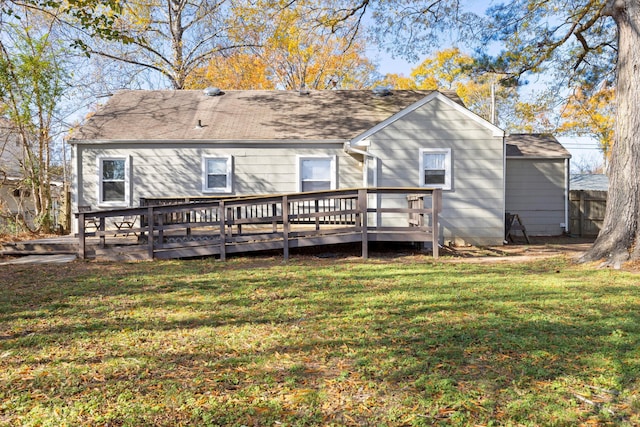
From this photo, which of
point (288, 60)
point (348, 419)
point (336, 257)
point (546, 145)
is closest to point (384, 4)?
point (336, 257)

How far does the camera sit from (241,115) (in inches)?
564

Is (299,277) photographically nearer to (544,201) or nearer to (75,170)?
(75,170)

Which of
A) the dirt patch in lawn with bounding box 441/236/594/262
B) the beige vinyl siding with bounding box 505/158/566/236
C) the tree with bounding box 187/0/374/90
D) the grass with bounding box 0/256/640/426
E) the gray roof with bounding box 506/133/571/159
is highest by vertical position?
the tree with bounding box 187/0/374/90

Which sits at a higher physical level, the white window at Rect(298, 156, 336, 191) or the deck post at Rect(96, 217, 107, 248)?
the white window at Rect(298, 156, 336, 191)

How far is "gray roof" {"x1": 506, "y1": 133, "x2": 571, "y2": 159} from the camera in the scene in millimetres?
15766

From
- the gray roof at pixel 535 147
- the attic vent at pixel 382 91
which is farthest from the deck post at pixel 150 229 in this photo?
the gray roof at pixel 535 147

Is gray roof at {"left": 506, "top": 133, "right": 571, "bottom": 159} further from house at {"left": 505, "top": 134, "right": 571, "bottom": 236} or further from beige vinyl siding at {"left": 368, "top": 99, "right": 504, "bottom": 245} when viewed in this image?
beige vinyl siding at {"left": 368, "top": 99, "right": 504, "bottom": 245}

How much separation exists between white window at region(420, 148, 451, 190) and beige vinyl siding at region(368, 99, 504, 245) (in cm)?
12

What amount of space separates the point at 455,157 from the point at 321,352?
9.27m

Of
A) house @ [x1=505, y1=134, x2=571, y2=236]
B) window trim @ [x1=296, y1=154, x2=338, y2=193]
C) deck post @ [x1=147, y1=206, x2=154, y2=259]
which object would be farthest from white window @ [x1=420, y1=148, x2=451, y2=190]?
deck post @ [x1=147, y1=206, x2=154, y2=259]

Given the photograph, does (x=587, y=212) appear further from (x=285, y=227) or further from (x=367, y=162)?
(x=285, y=227)

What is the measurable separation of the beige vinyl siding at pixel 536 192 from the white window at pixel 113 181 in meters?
12.2

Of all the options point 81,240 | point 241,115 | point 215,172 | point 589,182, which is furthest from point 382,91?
point 589,182

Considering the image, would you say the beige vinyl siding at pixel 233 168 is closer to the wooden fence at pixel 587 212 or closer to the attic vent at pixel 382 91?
the attic vent at pixel 382 91
